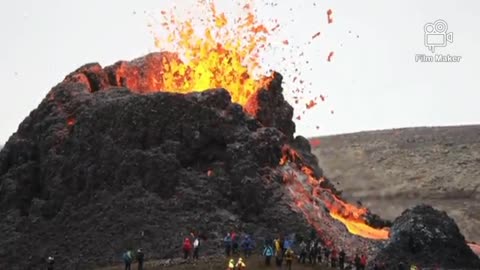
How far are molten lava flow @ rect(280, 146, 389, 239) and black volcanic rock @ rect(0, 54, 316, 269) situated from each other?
6.02ft

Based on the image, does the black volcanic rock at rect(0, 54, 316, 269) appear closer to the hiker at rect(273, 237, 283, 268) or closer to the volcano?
the volcano

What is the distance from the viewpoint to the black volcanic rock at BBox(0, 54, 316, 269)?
5641cm

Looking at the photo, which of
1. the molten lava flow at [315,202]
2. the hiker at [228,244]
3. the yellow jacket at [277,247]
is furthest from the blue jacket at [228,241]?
the molten lava flow at [315,202]

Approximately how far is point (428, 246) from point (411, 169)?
308 feet

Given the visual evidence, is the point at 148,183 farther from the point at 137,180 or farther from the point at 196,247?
the point at 196,247

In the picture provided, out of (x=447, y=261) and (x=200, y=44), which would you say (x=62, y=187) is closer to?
(x=200, y=44)

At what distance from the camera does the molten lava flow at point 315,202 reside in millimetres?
59500

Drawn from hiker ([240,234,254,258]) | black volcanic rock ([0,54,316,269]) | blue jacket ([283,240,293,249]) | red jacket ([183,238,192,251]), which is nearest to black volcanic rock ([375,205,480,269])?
blue jacket ([283,240,293,249])

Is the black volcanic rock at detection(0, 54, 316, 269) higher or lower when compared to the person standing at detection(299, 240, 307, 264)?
higher

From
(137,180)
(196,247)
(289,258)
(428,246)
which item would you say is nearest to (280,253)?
(289,258)

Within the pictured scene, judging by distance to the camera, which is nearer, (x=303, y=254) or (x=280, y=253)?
(x=280, y=253)

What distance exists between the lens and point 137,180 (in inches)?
2324

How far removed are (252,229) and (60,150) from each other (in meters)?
18.9

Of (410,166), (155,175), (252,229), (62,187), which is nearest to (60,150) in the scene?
(62,187)
